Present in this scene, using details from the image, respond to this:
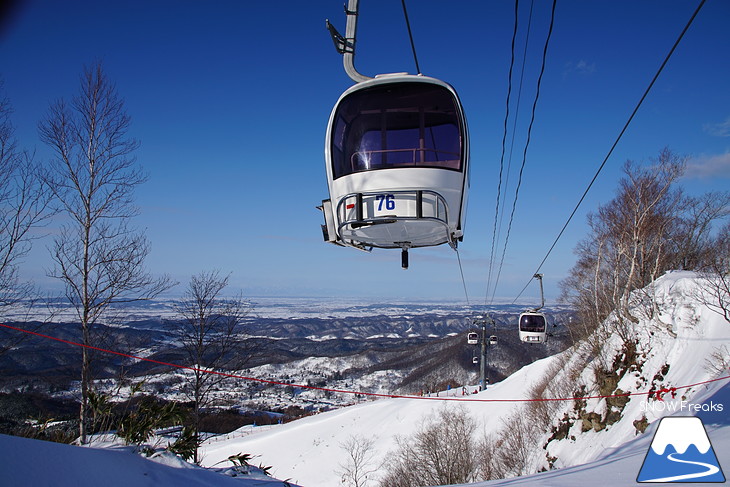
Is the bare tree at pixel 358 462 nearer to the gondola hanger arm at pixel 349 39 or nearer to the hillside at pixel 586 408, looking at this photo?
the hillside at pixel 586 408

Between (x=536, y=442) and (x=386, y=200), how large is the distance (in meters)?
26.8

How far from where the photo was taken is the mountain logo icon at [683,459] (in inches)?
253

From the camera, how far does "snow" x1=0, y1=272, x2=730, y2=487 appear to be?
402 centimetres

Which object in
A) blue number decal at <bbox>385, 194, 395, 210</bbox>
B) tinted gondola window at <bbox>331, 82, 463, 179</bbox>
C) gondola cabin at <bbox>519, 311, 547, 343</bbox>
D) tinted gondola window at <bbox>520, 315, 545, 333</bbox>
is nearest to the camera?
blue number decal at <bbox>385, 194, 395, 210</bbox>

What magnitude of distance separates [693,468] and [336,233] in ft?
24.1

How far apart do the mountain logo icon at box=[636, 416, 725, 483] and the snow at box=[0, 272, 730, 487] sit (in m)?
0.30

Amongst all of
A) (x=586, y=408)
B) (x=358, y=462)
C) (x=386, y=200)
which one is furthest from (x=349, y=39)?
(x=358, y=462)

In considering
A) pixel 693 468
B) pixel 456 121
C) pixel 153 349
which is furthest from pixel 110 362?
pixel 693 468

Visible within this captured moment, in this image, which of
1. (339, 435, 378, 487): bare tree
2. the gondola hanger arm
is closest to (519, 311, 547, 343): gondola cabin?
(339, 435, 378, 487): bare tree

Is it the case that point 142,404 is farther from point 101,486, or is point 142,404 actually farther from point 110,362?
point 110,362

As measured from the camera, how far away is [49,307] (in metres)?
7.76

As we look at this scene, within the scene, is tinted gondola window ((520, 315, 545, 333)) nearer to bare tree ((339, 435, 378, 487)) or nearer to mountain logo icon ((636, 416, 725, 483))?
mountain logo icon ((636, 416, 725, 483))

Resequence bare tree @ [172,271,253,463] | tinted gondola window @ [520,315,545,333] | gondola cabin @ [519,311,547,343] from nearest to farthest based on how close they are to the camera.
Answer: bare tree @ [172,271,253,463]
gondola cabin @ [519,311,547,343]
tinted gondola window @ [520,315,545,333]

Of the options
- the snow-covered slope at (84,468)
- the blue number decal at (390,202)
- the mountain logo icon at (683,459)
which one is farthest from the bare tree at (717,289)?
the snow-covered slope at (84,468)
